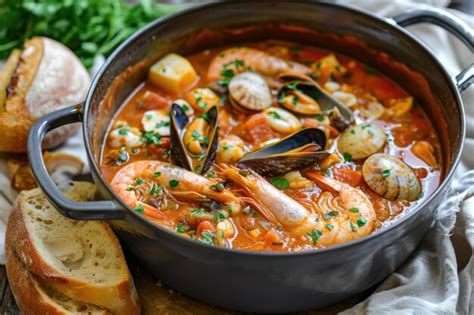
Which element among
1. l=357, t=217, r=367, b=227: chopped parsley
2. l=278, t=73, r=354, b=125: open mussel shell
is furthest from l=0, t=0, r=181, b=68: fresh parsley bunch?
l=357, t=217, r=367, b=227: chopped parsley

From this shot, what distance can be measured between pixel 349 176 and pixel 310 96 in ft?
2.04

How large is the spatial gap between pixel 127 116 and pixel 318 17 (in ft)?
4.02

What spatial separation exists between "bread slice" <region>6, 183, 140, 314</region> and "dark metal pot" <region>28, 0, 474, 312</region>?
14 cm

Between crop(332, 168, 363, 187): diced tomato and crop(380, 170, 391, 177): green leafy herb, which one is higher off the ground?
crop(380, 170, 391, 177): green leafy herb

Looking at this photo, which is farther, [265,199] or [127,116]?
[127,116]

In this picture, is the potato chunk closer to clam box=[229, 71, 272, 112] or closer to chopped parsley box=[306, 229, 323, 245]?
clam box=[229, 71, 272, 112]

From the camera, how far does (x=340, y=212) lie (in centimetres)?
306

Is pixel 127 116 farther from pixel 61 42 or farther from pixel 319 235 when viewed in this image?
pixel 319 235

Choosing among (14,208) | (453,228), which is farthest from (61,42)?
(453,228)

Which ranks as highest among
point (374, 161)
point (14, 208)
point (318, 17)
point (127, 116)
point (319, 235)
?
point (318, 17)

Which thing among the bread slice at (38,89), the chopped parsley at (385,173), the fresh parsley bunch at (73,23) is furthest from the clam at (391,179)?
the fresh parsley bunch at (73,23)

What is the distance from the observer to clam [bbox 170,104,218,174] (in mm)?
3332

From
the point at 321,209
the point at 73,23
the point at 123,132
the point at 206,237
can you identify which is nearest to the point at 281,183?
the point at 321,209

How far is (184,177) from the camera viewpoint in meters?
3.19
